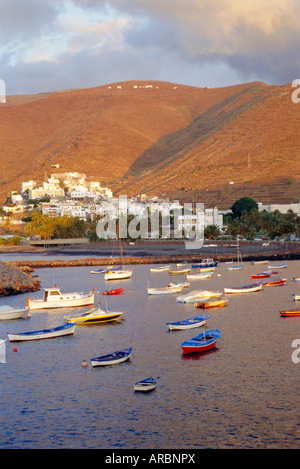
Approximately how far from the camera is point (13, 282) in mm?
64375

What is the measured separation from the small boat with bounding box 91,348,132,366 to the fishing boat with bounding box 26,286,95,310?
19977mm

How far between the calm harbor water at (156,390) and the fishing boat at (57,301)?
4.61 meters

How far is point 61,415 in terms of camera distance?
2547 cm

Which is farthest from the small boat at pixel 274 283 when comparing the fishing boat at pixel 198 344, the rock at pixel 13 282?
the fishing boat at pixel 198 344

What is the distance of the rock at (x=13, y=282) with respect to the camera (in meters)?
62.9

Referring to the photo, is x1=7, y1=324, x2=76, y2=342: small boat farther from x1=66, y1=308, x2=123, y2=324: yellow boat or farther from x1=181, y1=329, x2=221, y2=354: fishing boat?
x1=181, y1=329, x2=221, y2=354: fishing boat

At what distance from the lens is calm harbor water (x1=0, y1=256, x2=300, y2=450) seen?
23.0m

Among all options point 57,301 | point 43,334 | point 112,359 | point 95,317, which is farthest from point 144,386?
point 57,301

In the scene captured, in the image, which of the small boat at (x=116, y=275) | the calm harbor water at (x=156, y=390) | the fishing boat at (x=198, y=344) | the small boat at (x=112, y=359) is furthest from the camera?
the small boat at (x=116, y=275)

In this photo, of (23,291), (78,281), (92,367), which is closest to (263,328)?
(92,367)

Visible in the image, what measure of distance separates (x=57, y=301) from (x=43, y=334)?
42.7 ft

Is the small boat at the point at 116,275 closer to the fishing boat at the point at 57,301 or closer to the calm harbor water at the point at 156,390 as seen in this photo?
the fishing boat at the point at 57,301

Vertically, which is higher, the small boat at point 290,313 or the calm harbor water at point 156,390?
the small boat at point 290,313
